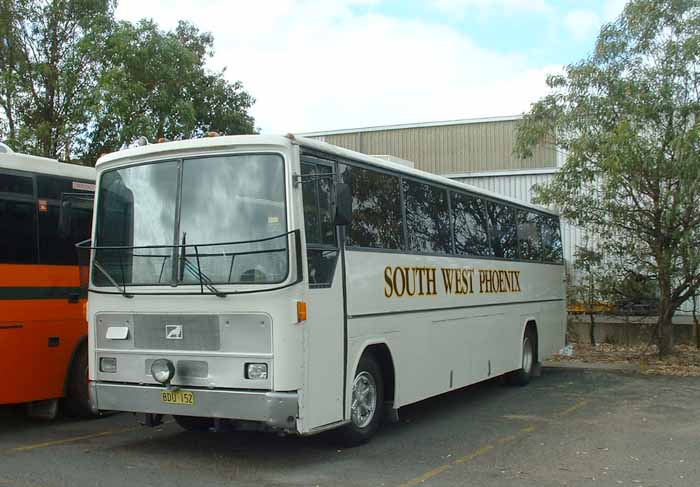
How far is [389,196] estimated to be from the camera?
9266mm

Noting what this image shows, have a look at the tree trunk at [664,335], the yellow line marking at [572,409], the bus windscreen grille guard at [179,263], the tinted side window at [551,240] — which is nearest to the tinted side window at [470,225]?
the yellow line marking at [572,409]

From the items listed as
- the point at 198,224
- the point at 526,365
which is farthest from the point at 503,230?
the point at 198,224

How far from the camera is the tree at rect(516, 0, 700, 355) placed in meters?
14.5

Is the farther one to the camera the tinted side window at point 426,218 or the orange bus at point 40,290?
the tinted side window at point 426,218

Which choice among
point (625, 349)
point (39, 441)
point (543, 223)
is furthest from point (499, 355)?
point (625, 349)

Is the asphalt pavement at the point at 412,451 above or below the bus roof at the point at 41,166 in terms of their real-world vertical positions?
below

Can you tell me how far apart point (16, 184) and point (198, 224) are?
9.53 ft

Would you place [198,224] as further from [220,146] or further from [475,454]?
[475,454]

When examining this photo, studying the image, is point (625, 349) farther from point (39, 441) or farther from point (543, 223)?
point (39, 441)

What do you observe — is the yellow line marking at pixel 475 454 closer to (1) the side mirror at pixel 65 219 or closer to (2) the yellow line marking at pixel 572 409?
(2) the yellow line marking at pixel 572 409

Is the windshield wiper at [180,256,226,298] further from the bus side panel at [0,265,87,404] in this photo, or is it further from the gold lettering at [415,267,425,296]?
the gold lettering at [415,267,425,296]

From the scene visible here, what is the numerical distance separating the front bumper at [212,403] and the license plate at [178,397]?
1.2 inches

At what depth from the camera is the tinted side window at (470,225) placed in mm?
10992

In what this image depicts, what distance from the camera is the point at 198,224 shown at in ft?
24.7
